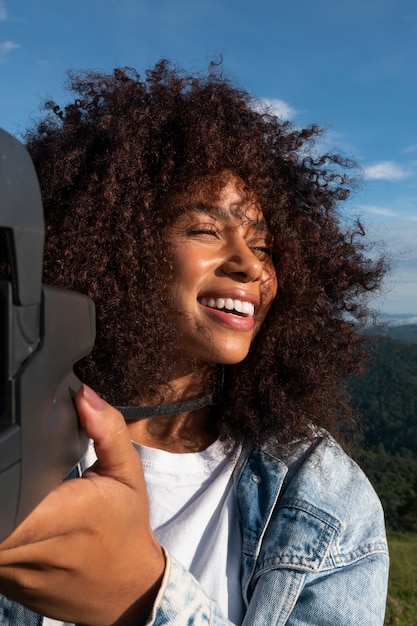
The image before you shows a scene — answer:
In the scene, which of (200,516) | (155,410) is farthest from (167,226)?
(200,516)

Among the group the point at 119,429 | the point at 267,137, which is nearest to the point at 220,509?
the point at 119,429

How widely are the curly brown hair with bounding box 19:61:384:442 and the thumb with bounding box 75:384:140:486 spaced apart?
0.91m

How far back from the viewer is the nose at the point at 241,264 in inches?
86.0

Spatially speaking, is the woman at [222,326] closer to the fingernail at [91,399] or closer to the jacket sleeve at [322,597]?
the jacket sleeve at [322,597]

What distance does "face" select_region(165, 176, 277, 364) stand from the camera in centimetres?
219

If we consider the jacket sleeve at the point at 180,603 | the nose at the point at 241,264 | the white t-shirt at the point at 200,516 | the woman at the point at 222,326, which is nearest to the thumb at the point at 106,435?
the jacket sleeve at the point at 180,603

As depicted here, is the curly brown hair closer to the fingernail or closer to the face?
the face

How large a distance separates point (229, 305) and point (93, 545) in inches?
41.2

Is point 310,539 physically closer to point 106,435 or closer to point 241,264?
point 241,264

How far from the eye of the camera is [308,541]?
82.4 inches

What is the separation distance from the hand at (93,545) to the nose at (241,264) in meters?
0.95

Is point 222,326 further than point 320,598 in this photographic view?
Yes

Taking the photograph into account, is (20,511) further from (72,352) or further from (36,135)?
(36,135)

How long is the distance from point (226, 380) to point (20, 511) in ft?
5.24
